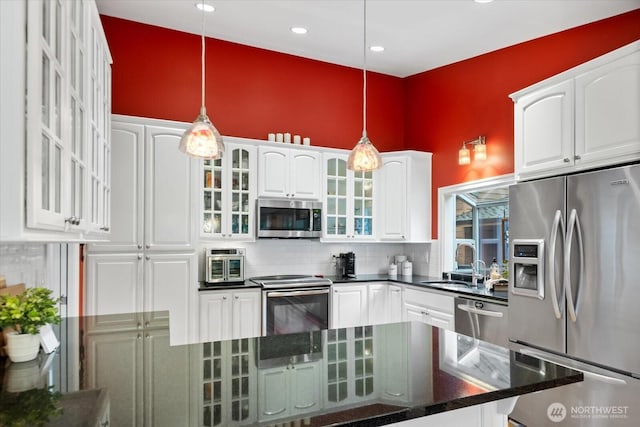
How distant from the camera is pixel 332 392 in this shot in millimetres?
1331

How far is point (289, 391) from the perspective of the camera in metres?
1.34

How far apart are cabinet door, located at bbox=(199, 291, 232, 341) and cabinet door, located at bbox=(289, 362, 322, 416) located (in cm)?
245

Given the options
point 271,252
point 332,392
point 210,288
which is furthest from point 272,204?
point 332,392

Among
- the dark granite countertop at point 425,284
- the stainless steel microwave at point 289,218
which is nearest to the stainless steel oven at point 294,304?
the dark granite countertop at point 425,284

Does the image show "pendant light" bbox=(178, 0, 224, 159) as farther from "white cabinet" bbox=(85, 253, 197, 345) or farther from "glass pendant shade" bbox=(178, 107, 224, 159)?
"white cabinet" bbox=(85, 253, 197, 345)

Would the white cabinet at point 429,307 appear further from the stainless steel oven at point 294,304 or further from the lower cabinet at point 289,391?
the lower cabinet at point 289,391

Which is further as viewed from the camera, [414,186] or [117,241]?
[414,186]

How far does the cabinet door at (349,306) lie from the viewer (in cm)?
443

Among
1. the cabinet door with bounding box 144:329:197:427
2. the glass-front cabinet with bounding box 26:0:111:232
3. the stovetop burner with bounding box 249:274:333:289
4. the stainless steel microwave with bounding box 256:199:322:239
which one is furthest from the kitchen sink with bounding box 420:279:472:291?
the glass-front cabinet with bounding box 26:0:111:232

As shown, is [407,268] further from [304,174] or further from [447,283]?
[304,174]

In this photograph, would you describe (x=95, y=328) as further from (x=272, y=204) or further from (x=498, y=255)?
(x=498, y=255)

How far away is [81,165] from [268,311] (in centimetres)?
252

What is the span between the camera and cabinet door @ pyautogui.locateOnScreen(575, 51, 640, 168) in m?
2.48

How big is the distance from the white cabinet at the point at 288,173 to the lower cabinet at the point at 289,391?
293cm
